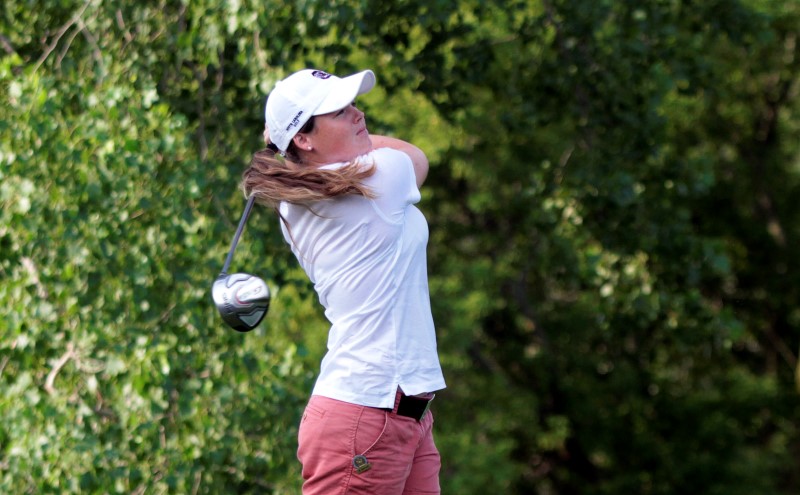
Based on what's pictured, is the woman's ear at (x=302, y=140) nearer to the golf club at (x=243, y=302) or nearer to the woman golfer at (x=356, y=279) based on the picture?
the woman golfer at (x=356, y=279)

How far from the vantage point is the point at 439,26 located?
6012 mm

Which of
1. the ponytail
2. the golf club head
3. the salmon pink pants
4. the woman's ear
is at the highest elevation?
the woman's ear

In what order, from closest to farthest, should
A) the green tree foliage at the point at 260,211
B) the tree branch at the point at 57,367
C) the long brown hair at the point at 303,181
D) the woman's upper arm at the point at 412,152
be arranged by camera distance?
1. the long brown hair at the point at 303,181
2. the woman's upper arm at the point at 412,152
3. the green tree foliage at the point at 260,211
4. the tree branch at the point at 57,367

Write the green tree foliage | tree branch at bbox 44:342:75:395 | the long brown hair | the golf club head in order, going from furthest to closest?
1. tree branch at bbox 44:342:75:395
2. the green tree foliage
3. the golf club head
4. the long brown hair

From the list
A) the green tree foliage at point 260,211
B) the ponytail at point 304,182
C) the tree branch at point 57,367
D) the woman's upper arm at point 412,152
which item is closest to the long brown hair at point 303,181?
the ponytail at point 304,182

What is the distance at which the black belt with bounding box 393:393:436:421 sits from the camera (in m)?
2.70

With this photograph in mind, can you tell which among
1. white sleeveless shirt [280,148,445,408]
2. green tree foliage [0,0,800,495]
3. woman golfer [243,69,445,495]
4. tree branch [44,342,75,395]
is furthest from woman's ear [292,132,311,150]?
tree branch [44,342,75,395]

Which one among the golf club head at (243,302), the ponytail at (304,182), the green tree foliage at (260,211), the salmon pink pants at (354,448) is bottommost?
the green tree foliage at (260,211)

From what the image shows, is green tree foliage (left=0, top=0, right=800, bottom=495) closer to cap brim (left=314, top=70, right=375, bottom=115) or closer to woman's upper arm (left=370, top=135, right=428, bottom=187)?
woman's upper arm (left=370, top=135, right=428, bottom=187)

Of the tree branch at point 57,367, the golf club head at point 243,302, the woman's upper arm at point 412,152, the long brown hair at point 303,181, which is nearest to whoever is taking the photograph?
the long brown hair at point 303,181

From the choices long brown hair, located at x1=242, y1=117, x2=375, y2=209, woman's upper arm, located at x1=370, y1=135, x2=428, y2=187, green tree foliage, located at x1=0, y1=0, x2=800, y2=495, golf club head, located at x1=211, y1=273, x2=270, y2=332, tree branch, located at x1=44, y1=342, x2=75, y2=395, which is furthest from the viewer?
tree branch, located at x1=44, y1=342, x2=75, y2=395

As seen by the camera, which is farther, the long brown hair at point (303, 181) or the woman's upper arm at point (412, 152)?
the woman's upper arm at point (412, 152)

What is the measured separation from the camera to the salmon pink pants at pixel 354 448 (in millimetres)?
2674

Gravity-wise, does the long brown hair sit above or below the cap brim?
below
